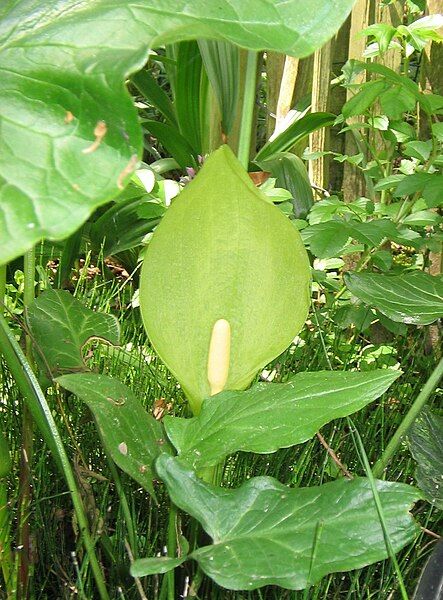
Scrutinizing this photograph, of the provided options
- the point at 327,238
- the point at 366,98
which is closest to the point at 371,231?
the point at 327,238

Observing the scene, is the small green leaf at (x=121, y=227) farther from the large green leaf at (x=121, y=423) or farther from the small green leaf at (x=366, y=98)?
the large green leaf at (x=121, y=423)

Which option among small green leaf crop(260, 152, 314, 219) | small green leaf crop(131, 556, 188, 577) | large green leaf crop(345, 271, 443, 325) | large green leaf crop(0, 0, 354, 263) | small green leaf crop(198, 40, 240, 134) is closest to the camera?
large green leaf crop(0, 0, 354, 263)

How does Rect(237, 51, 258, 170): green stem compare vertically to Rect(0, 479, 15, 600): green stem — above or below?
above

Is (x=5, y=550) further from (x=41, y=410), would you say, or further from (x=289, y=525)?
(x=289, y=525)

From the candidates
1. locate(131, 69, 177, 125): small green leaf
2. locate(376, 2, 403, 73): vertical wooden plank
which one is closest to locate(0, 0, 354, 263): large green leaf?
locate(376, 2, 403, 73): vertical wooden plank

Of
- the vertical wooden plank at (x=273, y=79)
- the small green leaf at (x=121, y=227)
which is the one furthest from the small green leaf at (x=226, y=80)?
the vertical wooden plank at (x=273, y=79)

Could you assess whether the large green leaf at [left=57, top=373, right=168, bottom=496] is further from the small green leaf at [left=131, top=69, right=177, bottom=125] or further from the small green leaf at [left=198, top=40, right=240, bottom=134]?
the small green leaf at [left=131, top=69, right=177, bottom=125]
